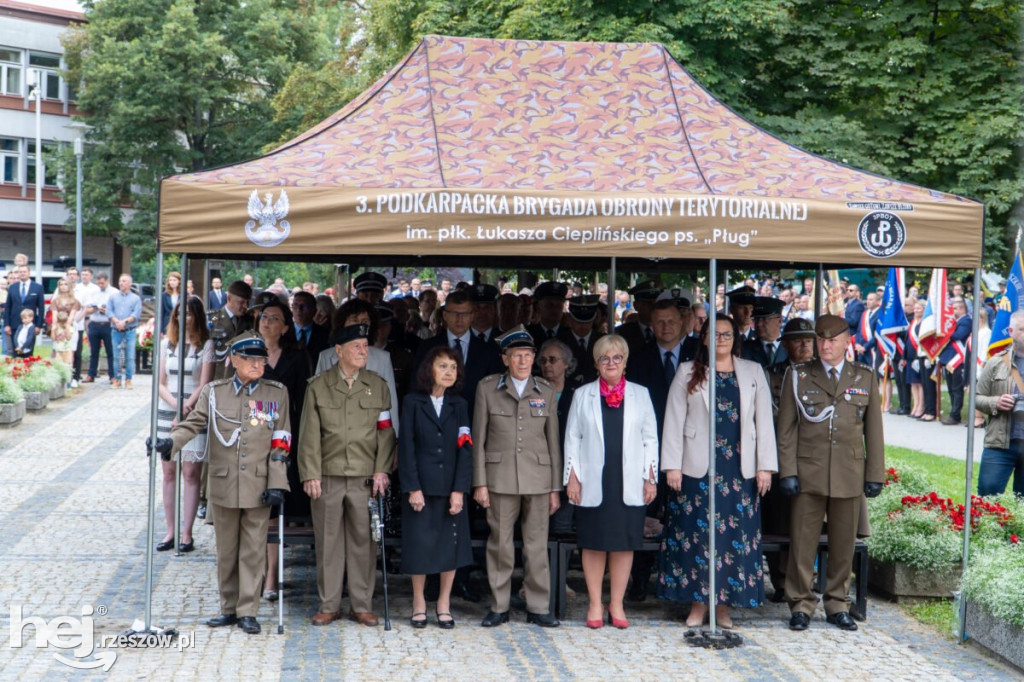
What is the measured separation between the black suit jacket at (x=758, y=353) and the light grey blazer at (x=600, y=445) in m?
1.27

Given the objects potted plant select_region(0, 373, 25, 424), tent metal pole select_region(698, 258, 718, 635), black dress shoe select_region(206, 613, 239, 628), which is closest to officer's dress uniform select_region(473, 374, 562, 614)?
tent metal pole select_region(698, 258, 718, 635)

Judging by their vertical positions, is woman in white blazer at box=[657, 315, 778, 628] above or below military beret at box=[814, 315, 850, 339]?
below

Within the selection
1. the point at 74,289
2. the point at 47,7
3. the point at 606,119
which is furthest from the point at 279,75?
the point at 606,119

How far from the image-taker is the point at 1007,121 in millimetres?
20938

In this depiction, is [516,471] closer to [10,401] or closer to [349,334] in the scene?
[349,334]

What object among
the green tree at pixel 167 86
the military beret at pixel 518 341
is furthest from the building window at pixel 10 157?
the military beret at pixel 518 341

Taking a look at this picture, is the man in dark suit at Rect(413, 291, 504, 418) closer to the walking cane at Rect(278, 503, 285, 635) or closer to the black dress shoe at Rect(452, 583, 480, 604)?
the black dress shoe at Rect(452, 583, 480, 604)

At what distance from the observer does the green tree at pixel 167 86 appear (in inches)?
1784

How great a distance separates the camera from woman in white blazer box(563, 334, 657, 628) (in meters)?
7.99

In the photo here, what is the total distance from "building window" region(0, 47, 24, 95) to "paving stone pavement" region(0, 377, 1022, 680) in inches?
1827

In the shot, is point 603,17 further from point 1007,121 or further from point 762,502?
point 762,502

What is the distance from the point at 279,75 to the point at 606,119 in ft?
132

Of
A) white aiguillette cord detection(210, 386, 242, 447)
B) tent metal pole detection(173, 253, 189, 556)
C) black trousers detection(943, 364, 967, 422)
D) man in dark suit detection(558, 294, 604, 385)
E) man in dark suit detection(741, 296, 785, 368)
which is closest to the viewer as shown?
white aiguillette cord detection(210, 386, 242, 447)

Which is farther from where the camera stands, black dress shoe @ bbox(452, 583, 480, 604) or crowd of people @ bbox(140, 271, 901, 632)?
black dress shoe @ bbox(452, 583, 480, 604)
